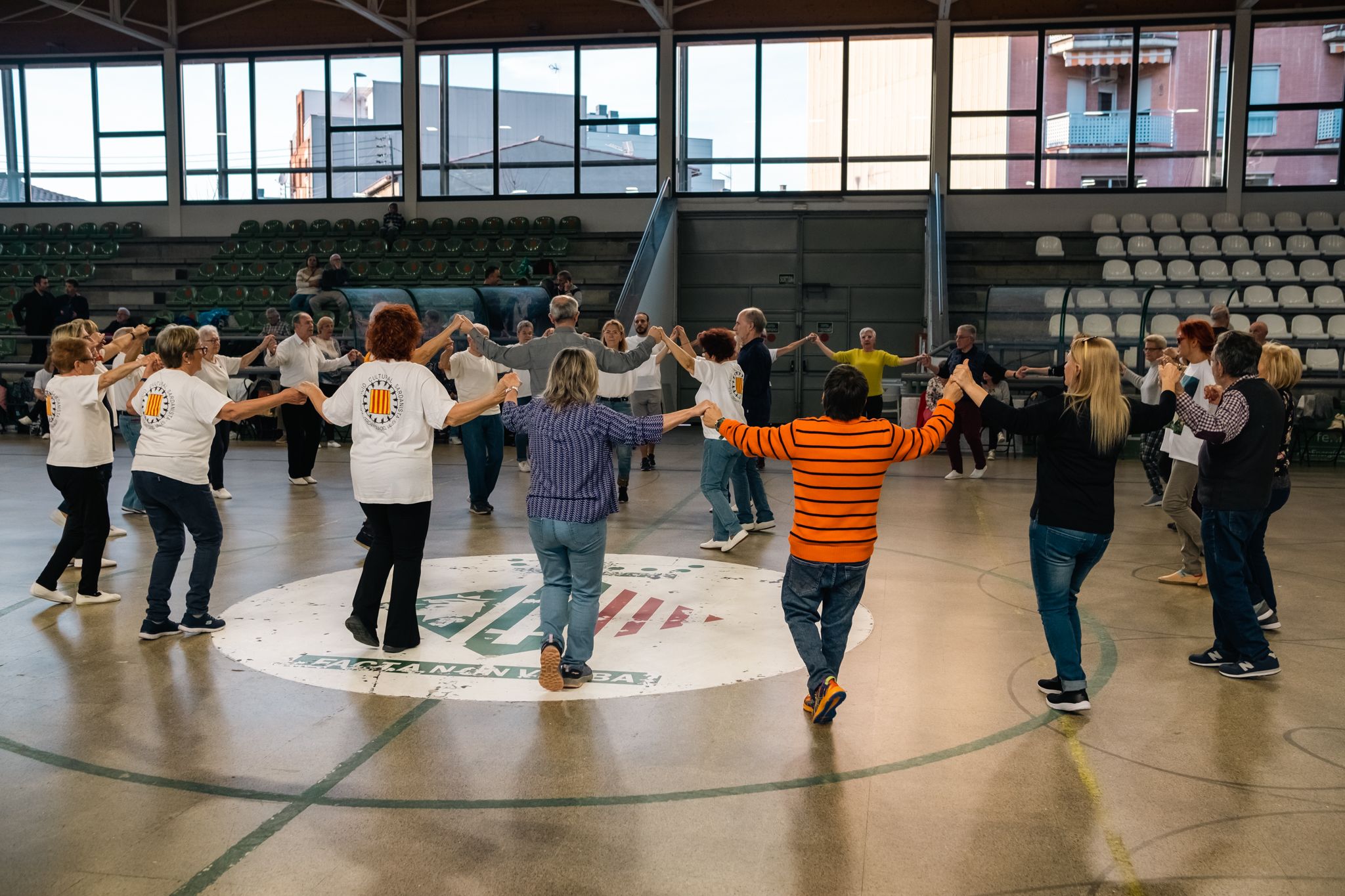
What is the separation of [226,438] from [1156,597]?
8.85m

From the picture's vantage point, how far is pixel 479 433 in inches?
401

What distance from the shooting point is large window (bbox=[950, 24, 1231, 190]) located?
69.8 feet

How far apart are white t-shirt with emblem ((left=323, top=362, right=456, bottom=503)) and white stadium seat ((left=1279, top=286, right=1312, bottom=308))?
1633 cm

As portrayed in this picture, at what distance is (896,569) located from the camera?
8055mm

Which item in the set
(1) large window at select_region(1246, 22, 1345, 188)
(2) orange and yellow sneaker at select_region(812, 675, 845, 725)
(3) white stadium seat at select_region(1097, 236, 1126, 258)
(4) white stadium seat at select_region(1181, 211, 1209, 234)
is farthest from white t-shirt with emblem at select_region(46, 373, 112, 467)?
(1) large window at select_region(1246, 22, 1345, 188)

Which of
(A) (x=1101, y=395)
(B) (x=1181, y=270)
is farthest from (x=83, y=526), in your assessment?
(B) (x=1181, y=270)

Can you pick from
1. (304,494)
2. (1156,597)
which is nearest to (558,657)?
(1156,597)

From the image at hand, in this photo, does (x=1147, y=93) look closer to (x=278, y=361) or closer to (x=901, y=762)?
(x=278, y=361)

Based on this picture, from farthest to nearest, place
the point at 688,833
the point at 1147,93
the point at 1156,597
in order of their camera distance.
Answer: the point at 1147,93 → the point at 1156,597 → the point at 688,833

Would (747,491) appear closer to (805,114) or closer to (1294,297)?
(1294,297)

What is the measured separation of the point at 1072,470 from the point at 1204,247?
17092 mm

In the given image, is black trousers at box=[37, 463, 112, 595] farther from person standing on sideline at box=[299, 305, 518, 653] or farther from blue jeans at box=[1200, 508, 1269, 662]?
blue jeans at box=[1200, 508, 1269, 662]

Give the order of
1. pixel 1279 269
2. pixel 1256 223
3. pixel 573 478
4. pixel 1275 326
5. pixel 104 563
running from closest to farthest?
1. pixel 573 478
2. pixel 104 563
3. pixel 1275 326
4. pixel 1279 269
5. pixel 1256 223

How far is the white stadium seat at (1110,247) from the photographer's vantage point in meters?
19.9
